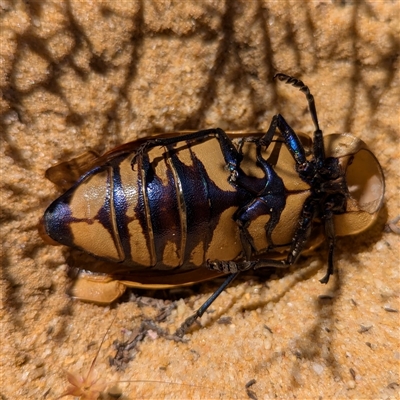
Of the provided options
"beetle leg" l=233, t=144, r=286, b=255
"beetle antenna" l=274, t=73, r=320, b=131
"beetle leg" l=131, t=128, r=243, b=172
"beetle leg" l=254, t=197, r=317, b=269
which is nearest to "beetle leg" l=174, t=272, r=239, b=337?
"beetle leg" l=233, t=144, r=286, b=255

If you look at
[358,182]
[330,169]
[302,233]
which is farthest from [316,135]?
[302,233]

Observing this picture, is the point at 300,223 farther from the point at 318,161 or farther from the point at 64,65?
the point at 64,65

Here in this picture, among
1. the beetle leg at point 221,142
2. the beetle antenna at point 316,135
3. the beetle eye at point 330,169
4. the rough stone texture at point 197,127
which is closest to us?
the rough stone texture at point 197,127

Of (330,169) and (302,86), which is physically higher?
(302,86)

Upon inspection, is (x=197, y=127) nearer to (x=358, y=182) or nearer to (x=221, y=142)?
(x=221, y=142)

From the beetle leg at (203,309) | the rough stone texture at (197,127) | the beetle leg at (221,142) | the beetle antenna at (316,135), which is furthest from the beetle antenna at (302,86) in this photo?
the beetle leg at (203,309)

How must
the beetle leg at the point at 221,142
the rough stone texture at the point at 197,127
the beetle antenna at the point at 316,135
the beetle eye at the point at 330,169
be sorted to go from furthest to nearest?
the beetle eye at the point at 330,169
the beetle antenna at the point at 316,135
the beetle leg at the point at 221,142
the rough stone texture at the point at 197,127

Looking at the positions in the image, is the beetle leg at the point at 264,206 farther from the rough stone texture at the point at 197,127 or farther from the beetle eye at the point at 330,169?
the rough stone texture at the point at 197,127

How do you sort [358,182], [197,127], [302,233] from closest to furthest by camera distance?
[302,233] < [358,182] < [197,127]

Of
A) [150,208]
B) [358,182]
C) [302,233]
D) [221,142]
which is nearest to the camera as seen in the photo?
[150,208]
